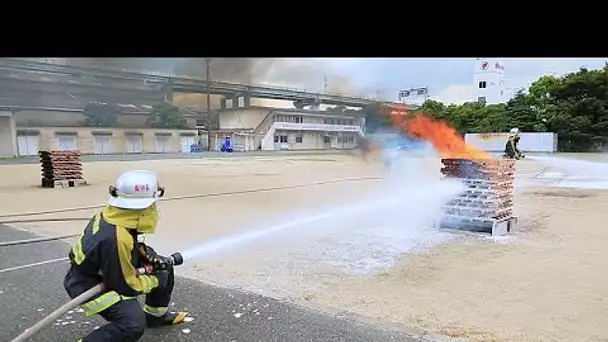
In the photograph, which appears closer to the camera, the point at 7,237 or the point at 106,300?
the point at 106,300

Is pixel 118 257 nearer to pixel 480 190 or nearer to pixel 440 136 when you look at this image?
pixel 480 190

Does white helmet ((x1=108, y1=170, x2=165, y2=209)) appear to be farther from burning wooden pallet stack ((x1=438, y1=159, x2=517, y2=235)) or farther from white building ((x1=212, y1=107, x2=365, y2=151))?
burning wooden pallet stack ((x1=438, y1=159, x2=517, y2=235))

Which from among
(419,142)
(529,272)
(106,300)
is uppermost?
(419,142)

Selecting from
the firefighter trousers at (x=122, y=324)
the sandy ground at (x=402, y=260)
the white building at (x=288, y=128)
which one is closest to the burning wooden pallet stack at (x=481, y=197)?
the sandy ground at (x=402, y=260)

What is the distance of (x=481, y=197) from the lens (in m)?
6.87

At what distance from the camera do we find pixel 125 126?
3557mm

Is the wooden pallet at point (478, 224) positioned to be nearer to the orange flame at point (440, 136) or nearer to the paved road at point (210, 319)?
the orange flame at point (440, 136)

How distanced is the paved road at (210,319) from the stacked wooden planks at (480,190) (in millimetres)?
3882

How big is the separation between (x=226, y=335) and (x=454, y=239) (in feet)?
13.5

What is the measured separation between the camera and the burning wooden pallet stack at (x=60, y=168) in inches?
502

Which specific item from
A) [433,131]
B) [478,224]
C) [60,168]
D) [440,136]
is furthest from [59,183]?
[478,224]
